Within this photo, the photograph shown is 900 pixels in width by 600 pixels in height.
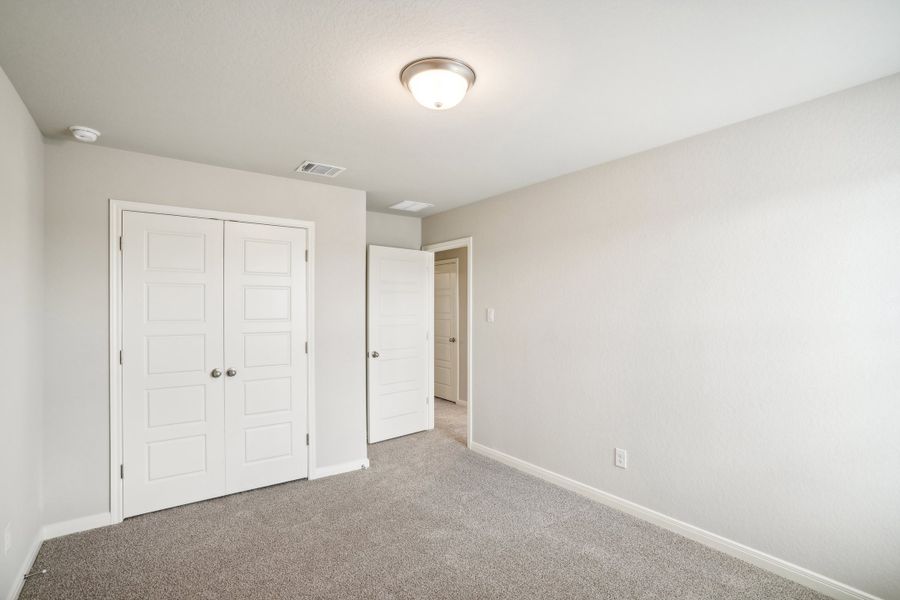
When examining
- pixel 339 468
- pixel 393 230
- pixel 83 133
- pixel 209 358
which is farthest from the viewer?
pixel 393 230

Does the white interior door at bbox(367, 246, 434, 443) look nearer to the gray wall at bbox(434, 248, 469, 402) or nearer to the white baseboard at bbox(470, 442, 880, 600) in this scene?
the gray wall at bbox(434, 248, 469, 402)

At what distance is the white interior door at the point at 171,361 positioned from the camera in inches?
116

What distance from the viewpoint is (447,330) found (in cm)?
656

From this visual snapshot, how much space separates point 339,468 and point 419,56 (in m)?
3.25

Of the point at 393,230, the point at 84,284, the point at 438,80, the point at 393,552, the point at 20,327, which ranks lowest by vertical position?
the point at 393,552

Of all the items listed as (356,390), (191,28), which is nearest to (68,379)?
(356,390)

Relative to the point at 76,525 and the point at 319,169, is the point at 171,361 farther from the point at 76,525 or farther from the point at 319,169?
the point at 319,169

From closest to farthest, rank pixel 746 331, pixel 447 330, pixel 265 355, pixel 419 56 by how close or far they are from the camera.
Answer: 1. pixel 419 56
2. pixel 746 331
3. pixel 265 355
4. pixel 447 330

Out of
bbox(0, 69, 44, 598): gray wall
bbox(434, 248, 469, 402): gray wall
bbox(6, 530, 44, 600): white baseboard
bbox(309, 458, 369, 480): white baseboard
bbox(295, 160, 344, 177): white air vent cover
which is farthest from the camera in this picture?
bbox(434, 248, 469, 402): gray wall

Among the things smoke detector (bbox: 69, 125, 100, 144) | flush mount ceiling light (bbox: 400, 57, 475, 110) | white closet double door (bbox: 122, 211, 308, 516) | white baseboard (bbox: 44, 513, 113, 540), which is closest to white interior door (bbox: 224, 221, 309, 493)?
white closet double door (bbox: 122, 211, 308, 516)

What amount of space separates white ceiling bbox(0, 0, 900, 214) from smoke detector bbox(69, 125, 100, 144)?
0.18 feet

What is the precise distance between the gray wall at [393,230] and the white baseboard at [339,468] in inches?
90.2

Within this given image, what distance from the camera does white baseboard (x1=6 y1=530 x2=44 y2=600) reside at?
6.94 feet

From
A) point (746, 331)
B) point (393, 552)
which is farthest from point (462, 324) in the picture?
point (746, 331)
